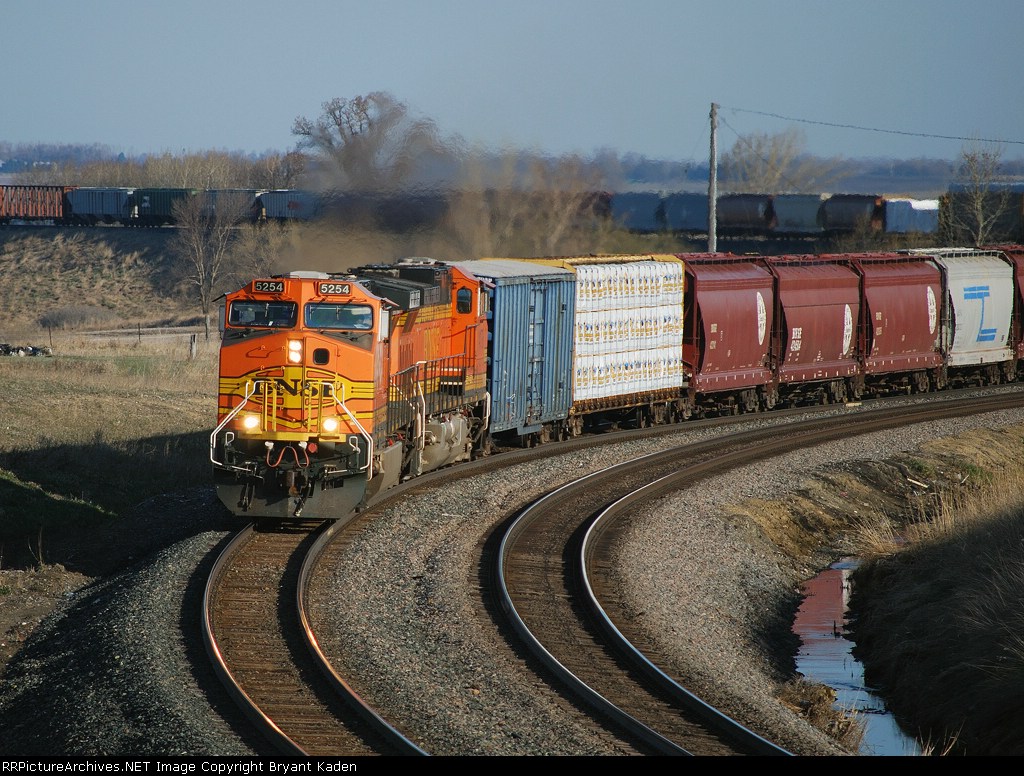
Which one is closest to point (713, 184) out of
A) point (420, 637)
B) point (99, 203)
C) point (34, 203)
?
point (420, 637)

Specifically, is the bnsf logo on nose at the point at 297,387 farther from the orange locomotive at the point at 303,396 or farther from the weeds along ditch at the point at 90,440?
the weeds along ditch at the point at 90,440

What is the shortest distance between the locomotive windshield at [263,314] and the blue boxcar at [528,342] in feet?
19.4

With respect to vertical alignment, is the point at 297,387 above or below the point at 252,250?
below

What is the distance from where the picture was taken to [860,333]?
106 ft

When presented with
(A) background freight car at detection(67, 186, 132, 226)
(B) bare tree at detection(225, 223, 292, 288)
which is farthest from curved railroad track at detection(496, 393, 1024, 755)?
(A) background freight car at detection(67, 186, 132, 226)

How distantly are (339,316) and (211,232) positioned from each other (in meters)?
46.8

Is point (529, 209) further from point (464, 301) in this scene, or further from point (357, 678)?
point (357, 678)

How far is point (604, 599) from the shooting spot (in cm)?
1400

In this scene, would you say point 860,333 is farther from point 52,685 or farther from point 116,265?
point 116,265

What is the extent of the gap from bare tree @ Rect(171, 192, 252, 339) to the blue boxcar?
→ 3209 cm

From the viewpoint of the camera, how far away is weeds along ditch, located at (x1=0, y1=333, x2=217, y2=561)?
62.8 ft

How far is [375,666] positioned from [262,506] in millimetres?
5169

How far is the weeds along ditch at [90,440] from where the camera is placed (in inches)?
754

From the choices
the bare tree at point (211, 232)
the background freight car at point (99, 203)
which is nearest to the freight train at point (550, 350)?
the bare tree at point (211, 232)
